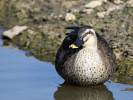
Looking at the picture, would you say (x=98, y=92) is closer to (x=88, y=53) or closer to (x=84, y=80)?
(x=84, y=80)

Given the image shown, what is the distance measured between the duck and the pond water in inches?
8.4

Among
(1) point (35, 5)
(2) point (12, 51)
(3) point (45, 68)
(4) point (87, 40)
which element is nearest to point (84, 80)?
(4) point (87, 40)

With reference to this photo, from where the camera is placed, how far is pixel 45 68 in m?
8.77

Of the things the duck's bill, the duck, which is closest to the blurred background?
the duck

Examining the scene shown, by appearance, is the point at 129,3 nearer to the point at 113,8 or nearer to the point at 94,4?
the point at 113,8

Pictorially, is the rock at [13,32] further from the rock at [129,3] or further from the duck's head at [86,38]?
the duck's head at [86,38]

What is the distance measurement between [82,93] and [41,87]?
874mm

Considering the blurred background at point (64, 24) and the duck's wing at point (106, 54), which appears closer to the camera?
the duck's wing at point (106, 54)

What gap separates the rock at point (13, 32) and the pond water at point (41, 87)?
7.05 feet

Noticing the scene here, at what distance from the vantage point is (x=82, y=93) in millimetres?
7211

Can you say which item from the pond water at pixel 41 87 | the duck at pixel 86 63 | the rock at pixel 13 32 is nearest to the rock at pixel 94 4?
the rock at pixel 13 32

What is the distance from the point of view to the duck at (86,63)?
706 cm

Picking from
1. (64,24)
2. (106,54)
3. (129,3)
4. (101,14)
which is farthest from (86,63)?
(129,3)

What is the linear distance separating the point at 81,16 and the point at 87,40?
4.02 metres
